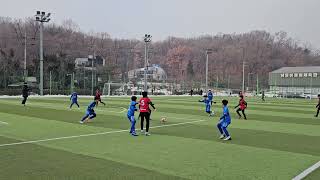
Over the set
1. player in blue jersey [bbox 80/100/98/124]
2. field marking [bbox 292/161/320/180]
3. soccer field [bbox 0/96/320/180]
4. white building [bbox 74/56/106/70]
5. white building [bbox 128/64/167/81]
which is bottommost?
field marking [bbox 292/161/320/180]

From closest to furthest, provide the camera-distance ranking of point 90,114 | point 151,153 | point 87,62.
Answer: point 151,153
point 90,114
point 87,62

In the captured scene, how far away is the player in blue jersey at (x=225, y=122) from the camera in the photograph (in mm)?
15570

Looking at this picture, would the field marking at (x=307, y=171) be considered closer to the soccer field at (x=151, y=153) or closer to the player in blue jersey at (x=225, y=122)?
the soccer field at (x=151, y=153)

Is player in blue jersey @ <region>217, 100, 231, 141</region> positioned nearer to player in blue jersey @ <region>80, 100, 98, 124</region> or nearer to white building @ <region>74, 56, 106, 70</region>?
player in blue jersey @ <region>80, 100, 98, 124</region>

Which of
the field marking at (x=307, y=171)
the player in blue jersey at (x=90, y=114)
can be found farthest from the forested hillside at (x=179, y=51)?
the field marking at (x=307, y=171)

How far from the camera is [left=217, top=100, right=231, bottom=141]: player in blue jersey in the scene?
15.6 m

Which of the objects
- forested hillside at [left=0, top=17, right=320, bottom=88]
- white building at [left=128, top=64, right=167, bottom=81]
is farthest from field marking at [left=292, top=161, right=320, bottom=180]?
white building at [left=128, top=64, right=167, bottom=81]

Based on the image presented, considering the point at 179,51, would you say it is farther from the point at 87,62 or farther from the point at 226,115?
the point at 226,115

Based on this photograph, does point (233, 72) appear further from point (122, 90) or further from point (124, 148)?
point (124, 148)

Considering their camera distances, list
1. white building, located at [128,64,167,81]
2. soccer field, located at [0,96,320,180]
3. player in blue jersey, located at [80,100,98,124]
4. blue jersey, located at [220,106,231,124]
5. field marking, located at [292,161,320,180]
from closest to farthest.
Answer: field marking, located at [292,161,320,180]
soccer field, located at [0,96,320,180]
blue jersey, located at [220,106,231,124]
player in blue jersey, located at [80,100,98,124]
white building, located at [128,64,167,81]

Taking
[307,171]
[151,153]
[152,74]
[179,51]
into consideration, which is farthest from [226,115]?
[179,51]

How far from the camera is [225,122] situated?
15766 millimetres

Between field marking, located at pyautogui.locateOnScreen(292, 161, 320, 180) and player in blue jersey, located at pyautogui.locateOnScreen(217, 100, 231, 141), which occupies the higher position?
player in blue jersey, located at pyautogui.locateOnScreen(217, 100, 231, 141)

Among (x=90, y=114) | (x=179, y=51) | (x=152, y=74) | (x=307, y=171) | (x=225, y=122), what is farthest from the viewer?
(x=179, y=51)
